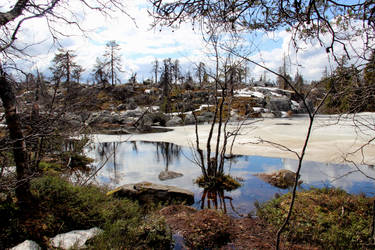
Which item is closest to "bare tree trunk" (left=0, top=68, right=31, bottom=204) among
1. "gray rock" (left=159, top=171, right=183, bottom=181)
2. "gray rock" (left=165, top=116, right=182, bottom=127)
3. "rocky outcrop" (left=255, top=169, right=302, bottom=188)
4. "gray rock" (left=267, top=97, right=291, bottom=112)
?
"gray rock" (left=159, top=171, right=183, bottom=181)

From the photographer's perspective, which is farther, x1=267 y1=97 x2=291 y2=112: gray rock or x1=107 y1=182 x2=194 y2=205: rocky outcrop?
x1=267 y1=97 x2=291 y2=112: gray rock

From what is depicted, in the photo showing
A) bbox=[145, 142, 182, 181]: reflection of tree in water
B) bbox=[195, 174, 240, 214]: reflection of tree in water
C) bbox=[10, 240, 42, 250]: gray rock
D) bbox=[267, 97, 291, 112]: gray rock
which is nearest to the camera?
bbox=[10, 240, 42, 250]: gray rock

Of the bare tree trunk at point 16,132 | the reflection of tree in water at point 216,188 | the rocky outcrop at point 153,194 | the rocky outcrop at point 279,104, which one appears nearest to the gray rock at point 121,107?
the rocky outcrop at point 279,104

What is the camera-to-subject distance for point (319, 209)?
5.32 metres

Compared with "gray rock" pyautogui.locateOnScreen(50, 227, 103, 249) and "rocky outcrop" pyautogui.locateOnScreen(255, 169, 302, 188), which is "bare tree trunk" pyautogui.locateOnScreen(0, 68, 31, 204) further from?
"rocky outcrop" pyautogui.locateOnScreen(255, 169, 302, 188)

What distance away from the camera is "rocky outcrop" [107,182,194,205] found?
6.99 m

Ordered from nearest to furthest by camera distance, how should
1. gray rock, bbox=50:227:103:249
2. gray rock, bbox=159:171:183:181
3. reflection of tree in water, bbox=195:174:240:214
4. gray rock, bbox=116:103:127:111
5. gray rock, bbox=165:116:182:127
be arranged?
1. gray rock, bbox=50:227:103:249
2. reflection of tree in water, bbox=195:174:240:214
3. gray rock, bbox=159:171:183:181
4. gray rock, bbox=165:116:182:127
5. gray rock, bbox=116:103:127:111

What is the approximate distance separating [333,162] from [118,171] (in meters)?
8.68

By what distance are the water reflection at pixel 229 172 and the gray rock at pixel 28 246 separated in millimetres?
3032

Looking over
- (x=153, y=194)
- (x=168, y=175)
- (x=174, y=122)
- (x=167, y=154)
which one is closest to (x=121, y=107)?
(x=174, y=122)

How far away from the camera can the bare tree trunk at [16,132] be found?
3.49m

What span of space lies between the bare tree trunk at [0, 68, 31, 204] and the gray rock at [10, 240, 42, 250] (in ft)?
2.56

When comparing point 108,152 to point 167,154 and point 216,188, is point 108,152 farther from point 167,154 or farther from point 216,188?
point 216,188

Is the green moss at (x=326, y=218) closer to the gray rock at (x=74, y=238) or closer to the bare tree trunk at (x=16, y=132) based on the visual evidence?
the gray rock at (x=74, y=238)
